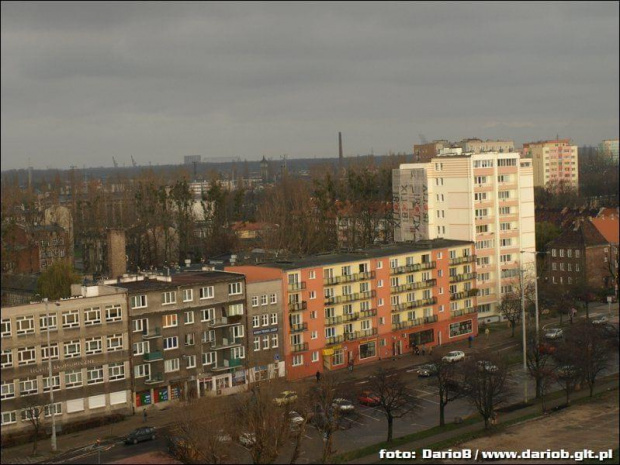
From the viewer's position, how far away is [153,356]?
21.7 m

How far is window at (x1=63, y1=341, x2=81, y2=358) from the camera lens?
66.7 feet

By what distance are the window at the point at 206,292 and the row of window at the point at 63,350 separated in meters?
2.60

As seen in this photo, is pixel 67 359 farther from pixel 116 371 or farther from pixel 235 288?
pixel 235 288

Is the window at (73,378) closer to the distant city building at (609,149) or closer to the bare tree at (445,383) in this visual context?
the bare tree at (445,383)

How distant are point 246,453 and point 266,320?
8.71 metres

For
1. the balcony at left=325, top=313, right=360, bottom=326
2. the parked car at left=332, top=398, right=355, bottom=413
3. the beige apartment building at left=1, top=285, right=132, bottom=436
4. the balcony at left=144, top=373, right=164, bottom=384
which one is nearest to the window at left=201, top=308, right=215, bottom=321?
the balcony at left=144, top=373, right=164, bottom=384

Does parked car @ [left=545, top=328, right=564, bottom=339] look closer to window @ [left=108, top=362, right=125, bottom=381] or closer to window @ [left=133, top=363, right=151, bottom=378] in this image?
window @ [left=133, top=363, right=151, bottom=378]

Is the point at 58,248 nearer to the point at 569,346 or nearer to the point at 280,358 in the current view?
the point at 280,358

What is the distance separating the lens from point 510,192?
33875mm

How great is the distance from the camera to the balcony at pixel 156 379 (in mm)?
21656

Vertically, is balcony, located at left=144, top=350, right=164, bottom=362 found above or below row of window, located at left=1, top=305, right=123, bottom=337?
below

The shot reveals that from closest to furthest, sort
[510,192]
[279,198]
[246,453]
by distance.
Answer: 1. [246,453]
2. [510,192]
3. [279,198]

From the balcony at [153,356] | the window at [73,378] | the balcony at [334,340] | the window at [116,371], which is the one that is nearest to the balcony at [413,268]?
the balcony at [334,340]

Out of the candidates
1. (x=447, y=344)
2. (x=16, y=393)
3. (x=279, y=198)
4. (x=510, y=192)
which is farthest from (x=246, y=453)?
(x=279, y=198)
